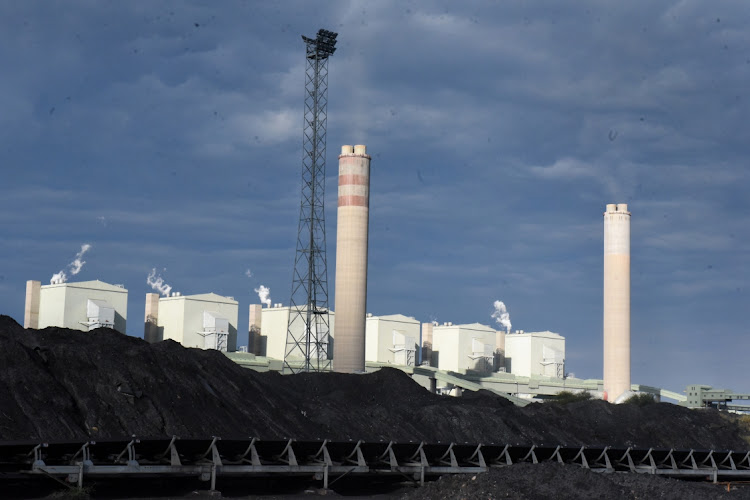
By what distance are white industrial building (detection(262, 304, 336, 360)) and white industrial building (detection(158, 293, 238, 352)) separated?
6.59 meters

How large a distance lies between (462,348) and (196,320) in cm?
3718

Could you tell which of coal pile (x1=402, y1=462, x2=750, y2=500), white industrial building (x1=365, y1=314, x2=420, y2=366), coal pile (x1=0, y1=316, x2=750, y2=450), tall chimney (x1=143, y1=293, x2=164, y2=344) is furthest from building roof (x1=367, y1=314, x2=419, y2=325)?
coal pile (x1=402, y1=462, x2=750, y2=500)

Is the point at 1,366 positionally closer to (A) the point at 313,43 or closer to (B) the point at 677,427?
(B) the point at 677,427

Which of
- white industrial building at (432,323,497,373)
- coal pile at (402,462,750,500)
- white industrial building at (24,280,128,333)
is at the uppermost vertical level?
white industrial building at (24,280,128,333)

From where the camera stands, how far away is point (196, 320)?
92375mm

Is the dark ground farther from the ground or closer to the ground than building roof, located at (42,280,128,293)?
closer to the ground

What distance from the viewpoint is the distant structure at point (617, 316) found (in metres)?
87.8

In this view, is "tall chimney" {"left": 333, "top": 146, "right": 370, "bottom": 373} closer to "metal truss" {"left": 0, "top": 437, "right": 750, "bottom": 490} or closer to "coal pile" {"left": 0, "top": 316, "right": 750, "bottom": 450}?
"coal pile" {"left": 0, "top": 316, "right": 750, "bottom": 450}

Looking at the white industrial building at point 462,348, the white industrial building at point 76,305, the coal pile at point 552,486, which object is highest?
the white industrial building at point 76,305

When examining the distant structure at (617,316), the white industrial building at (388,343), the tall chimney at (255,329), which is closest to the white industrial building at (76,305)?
the tall chimney at (255,329)

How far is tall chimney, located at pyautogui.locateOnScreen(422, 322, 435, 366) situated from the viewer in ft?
383

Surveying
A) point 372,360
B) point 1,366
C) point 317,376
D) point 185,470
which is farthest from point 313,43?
point 185,470

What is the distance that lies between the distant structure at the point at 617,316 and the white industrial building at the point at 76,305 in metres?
46.9

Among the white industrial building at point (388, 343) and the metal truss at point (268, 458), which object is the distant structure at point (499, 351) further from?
the metal truss at point (268, 458)
